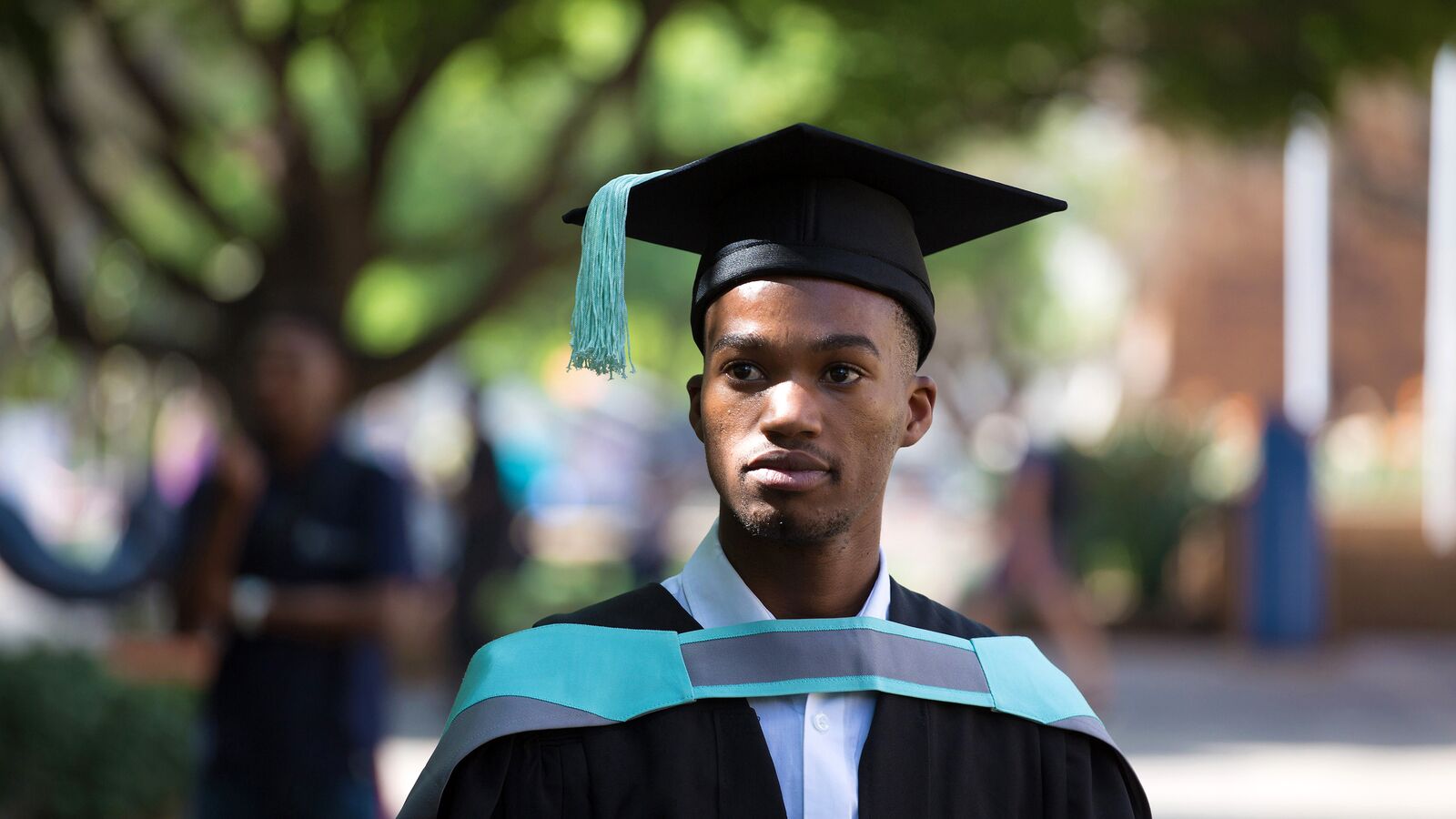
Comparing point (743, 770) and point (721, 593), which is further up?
point (721, 593)

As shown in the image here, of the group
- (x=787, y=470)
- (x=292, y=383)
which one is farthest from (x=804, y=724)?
(x=292, y=383)

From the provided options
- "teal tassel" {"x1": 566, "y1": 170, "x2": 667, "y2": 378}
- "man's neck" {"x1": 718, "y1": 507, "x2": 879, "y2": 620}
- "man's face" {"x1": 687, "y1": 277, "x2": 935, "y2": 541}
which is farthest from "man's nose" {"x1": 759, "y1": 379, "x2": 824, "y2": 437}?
"teal tassel" {"x1": 566, "y1": 170, "x2": 667, "y2": 378}

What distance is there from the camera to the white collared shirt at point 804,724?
2.12m

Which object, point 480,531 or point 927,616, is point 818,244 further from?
point 480,531

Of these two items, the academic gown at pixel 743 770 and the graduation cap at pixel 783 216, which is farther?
the graduation cap at pixel 783 216

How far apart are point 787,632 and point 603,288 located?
527mm

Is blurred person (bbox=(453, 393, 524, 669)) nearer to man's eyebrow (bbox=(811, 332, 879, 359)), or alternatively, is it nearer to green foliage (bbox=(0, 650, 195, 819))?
green foliage (bbox=(0, 650, 195, 819))

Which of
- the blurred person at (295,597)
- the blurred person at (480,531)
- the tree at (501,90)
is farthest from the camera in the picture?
the blurred person at (480,531)

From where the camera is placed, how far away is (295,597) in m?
4.32

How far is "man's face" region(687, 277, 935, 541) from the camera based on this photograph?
215cm

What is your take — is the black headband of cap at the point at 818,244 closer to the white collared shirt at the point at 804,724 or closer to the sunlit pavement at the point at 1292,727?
the white collared shirt at the point at 804,724

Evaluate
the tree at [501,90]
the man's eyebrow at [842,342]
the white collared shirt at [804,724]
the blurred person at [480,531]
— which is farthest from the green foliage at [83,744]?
the man's eyebrow at [842,342]

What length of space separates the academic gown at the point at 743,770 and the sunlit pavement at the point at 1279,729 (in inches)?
161

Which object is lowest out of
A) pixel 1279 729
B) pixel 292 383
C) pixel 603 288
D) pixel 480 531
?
pixel 603 288
